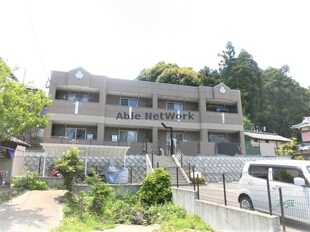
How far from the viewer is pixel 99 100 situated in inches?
893

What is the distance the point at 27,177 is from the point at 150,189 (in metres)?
6.26

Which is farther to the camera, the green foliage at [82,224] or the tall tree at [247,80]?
the tall tree at [247,80]

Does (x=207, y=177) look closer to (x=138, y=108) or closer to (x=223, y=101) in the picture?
(x=138, y=108)

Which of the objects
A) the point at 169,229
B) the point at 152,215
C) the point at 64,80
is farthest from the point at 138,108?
the point at 169,229

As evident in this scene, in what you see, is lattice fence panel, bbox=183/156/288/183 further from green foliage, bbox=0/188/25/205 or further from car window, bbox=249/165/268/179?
green foliage, bbox=0/188/25/205

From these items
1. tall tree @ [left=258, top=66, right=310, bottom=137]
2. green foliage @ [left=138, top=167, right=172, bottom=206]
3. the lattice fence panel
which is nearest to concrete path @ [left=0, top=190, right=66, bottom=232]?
green foliage @ [left=138, top=167, right=172, bottom=206]

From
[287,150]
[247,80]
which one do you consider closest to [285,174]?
[287,150]

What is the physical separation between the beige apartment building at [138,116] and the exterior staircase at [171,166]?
281 centimetres

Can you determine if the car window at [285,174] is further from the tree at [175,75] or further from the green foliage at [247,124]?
the green foliage at [247,124]

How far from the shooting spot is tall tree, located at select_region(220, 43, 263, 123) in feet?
124

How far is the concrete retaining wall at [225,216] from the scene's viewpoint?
20.3 feet

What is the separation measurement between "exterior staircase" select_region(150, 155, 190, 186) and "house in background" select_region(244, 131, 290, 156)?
33.4ft

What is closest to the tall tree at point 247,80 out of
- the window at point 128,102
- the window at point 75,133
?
the window at point 128,102

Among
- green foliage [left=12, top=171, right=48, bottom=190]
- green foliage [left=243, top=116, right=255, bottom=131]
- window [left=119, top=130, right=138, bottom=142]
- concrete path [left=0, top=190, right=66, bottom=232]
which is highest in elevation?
green foliage [left=243, top=116, right=255, bottom=131]
